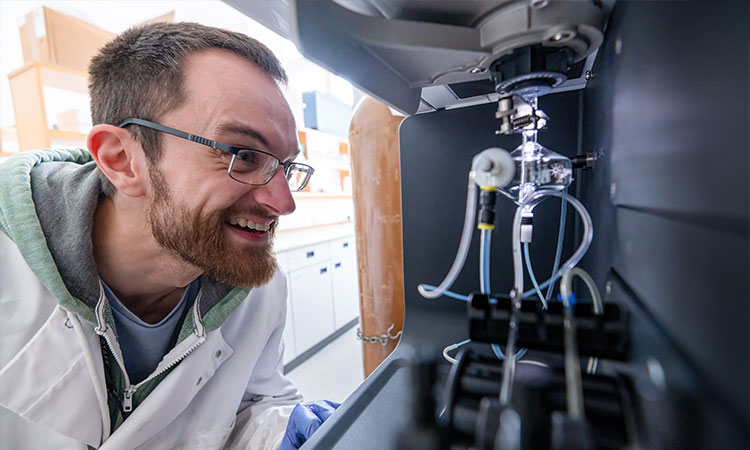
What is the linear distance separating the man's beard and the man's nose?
33 mm

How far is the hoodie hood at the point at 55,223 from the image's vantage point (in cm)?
67

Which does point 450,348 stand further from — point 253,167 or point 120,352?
point 120,352

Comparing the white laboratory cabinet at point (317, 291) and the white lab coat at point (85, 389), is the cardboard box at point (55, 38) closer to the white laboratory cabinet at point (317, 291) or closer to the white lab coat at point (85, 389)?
the white laboratory cabinet at point (317, 291)

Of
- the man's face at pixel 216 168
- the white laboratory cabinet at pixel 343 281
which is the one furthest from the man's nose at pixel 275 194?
the white laboratory cabinet at pixel 343 281

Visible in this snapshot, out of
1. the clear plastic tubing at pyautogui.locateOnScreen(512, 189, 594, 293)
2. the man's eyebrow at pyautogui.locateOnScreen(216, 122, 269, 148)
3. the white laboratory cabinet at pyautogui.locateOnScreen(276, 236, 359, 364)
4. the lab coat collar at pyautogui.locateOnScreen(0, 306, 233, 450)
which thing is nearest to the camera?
the clear plastic tubing at pyautogui.locateOnScreen(512, 189, 594, 293)

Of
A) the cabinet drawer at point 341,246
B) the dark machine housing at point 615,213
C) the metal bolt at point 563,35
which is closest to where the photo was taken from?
the dark machine housing at point 615,213

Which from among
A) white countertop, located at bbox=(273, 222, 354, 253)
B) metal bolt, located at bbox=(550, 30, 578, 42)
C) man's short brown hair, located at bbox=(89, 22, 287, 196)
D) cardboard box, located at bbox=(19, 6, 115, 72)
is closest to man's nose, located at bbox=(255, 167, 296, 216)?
man's short brown hair, located at bbox=(89, 22, 287, 196)

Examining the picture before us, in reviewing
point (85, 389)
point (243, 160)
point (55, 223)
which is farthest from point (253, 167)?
point (85, 389)

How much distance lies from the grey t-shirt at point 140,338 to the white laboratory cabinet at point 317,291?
1364 millimetres

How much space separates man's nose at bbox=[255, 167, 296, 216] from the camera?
82 cm

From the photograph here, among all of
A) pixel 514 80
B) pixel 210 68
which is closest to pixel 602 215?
pixel 514 80

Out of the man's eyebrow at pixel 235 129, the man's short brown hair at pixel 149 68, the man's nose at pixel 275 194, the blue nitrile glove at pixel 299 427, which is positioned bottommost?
the blue nitrile glove at pixel 299 427

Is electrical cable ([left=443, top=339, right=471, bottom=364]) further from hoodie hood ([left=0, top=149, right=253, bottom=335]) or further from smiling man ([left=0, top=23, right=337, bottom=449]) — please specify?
hoodie hood ([left=0, top=149, right=253, bottom=335])

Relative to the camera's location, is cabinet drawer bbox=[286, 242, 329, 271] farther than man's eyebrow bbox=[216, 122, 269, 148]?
Yes
